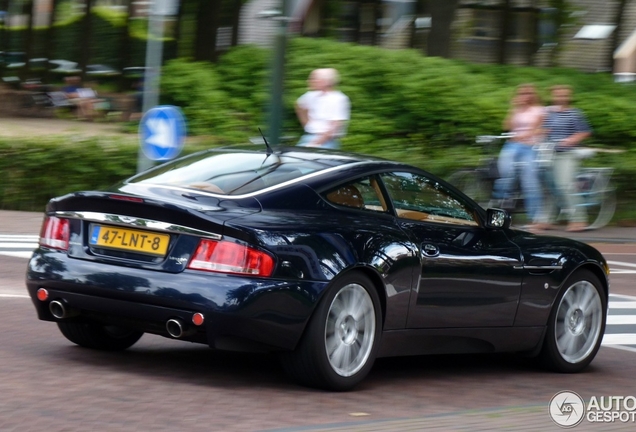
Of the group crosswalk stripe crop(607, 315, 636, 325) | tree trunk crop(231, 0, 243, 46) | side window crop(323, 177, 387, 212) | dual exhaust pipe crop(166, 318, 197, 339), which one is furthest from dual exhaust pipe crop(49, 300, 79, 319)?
tree trunk crop(231, 0, 243, 46)

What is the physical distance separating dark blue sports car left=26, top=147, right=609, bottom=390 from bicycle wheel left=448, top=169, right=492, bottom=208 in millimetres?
9140

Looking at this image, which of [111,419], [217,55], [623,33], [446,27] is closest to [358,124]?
[446,27]

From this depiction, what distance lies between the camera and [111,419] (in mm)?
5586

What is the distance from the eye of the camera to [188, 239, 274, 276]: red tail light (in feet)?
20.5

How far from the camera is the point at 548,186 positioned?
669 inches

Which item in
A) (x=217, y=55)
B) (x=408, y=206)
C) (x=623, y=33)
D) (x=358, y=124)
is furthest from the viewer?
(x=623, y=33)

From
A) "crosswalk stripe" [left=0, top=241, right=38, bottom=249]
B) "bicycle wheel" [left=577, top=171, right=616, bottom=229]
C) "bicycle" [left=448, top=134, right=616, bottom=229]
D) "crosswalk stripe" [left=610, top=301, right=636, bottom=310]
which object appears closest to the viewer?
"crosswalk stripe" [left=610, top=301, right=636, bottom=310]

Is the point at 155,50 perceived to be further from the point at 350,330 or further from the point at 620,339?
the point at 350,330

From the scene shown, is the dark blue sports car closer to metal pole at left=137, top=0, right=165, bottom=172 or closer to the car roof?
the car roof

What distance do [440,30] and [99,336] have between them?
19083 millimetres

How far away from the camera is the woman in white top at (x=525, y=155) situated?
16109mm

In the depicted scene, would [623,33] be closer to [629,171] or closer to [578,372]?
[629,171]

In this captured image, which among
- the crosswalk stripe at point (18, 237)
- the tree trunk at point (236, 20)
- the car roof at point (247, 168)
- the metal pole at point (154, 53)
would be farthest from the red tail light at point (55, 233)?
the tree trunk at point (236, 20)

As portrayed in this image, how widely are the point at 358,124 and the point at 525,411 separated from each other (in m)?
16.1
